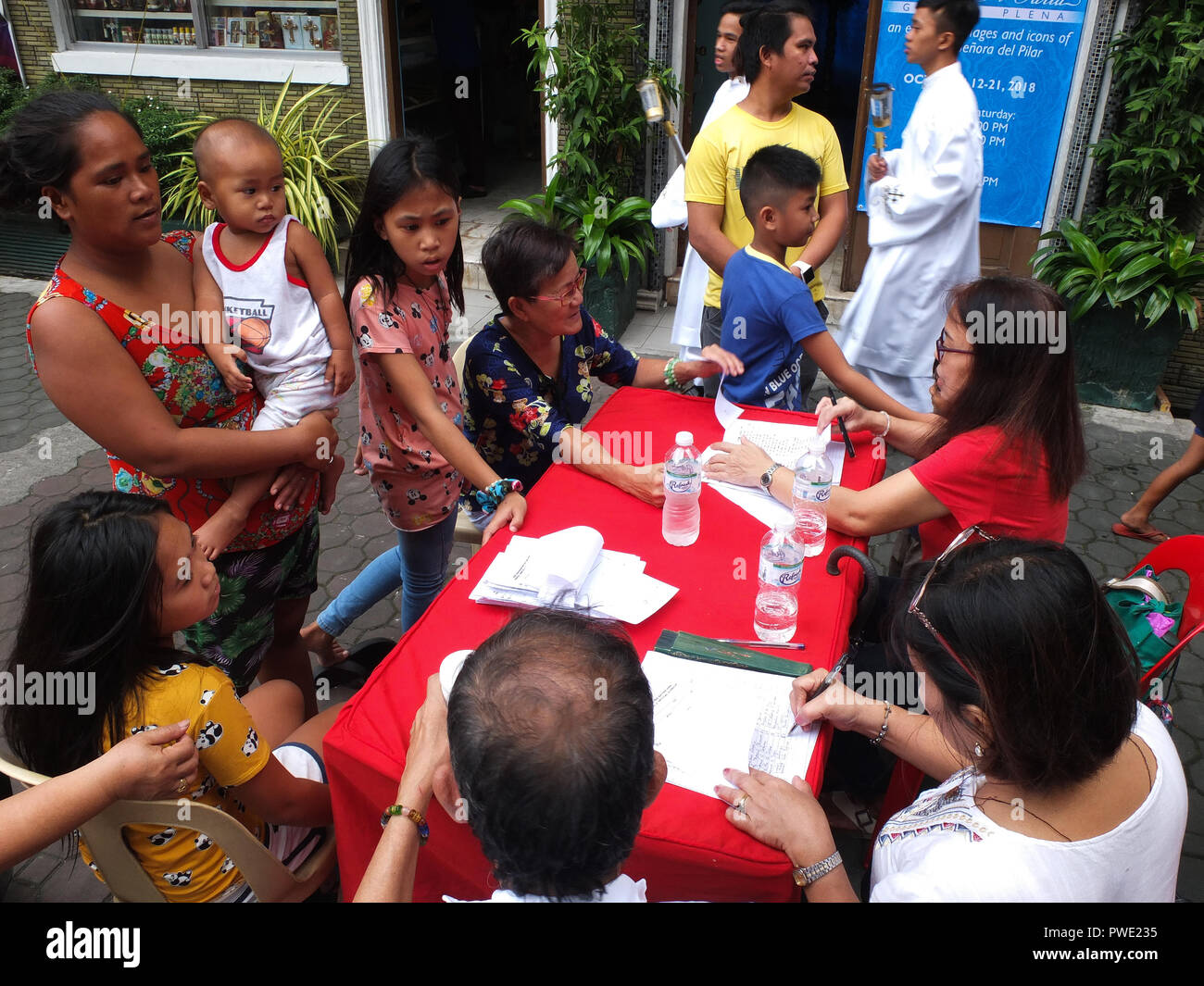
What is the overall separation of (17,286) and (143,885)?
7.17 metres

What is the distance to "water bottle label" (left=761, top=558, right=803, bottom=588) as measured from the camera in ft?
6.06

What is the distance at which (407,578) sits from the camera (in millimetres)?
2789

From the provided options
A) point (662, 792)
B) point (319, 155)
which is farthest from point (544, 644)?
point (319, 155)

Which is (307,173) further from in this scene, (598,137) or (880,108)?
(880,108)

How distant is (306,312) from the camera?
2.40 meters

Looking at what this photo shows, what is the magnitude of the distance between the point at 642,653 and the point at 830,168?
2.58 m

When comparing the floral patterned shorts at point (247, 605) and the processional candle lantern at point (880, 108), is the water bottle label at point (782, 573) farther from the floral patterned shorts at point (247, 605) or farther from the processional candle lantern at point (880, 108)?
the processional candle lantern at point (880, 108)

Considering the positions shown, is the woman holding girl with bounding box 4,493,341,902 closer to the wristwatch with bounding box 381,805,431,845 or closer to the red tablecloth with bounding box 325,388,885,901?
the red tablecloth with bounding box 325,388,885,901

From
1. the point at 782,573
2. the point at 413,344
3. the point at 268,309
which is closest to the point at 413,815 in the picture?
the point at 782,573

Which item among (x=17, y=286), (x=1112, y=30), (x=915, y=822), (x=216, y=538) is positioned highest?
(x=1112, y=30)

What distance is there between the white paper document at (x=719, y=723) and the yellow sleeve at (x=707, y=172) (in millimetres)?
2420

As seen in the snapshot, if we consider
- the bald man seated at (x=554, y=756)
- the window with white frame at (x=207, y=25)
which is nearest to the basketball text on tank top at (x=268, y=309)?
the bald man seated at (x=554, y=756)

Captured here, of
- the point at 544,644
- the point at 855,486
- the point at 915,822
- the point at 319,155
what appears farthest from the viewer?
the point at 319,155

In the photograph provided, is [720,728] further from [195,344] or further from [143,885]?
[195,344]
